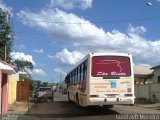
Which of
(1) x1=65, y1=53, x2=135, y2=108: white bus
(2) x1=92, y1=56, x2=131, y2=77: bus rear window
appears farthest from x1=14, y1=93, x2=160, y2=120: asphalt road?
(2) x1=92, y1=56, x2=131, y2=77: bus rear window

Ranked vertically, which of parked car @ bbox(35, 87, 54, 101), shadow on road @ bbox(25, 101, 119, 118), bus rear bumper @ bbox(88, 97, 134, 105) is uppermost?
bus rear bumper @ bbox(88, 97, 134, 105)

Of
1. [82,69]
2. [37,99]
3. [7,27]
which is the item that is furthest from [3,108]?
[7,27]

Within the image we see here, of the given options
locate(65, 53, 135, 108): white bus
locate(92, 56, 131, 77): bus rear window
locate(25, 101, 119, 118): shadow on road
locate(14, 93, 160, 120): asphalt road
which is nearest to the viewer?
locate(14, 93, 160, 120): asphalt road

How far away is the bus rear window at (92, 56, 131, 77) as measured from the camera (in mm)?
24125

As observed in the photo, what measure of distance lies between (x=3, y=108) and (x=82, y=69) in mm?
5442

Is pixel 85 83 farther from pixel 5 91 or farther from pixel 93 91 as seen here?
pixel 5 91

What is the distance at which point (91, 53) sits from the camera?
24234 mm

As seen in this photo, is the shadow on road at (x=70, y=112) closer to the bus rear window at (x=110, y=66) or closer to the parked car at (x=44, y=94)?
the bus rear window at (x=110, y=66)

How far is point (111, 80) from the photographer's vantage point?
24.1m

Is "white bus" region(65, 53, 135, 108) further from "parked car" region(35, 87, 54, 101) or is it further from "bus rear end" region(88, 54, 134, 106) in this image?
"parked car" region(35, 87, 54, 101)

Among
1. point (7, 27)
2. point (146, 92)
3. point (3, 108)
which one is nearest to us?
point (3, 108)

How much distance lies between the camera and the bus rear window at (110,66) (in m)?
24.1

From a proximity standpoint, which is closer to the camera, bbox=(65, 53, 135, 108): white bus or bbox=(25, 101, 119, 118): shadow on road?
bbox=(65, 53, 135, 108): white bus

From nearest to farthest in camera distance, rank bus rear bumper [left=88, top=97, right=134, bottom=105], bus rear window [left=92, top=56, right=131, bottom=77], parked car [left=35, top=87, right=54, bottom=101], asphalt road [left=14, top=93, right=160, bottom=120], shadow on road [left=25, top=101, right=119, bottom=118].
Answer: asphalt road [left=14, top=93, right=160, bottom=120] → bus rear bumper [left=88, top=97, right=134, bottom=105] → bus rear window [left=92, top=56, right=131, bottom=77] → shadow on road [left=25, top=101, right=119, bottom=118] → parked car [left=35, top=87, right=54, bottom=101]
